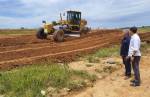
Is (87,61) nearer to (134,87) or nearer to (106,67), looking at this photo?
(106,67)

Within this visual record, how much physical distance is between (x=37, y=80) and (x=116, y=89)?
262cm

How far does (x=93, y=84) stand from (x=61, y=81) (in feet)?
4.13

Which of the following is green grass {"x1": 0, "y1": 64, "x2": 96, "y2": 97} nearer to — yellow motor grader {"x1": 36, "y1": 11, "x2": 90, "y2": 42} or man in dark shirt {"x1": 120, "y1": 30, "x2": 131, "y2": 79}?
man in dark shirt {"x1": 120, "y1": 30, "x2": 131, "y2": 79}

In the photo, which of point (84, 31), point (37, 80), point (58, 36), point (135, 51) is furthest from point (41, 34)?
point (135, 51)

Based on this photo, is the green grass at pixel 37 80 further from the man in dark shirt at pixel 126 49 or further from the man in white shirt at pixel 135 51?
the man in white shirt at pixel 135 51

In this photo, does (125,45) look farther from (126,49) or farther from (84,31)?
(84,31)

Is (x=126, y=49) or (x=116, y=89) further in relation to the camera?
(x=126, y=49)

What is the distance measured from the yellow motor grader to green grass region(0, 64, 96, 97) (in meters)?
16.6

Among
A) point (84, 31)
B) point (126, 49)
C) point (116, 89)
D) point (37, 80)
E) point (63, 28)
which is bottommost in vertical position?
point (84, 31)

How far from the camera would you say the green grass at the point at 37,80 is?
1247 centimetres

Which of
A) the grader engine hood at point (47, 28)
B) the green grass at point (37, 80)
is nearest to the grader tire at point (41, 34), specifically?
the grader engine hood at point (47, 28)

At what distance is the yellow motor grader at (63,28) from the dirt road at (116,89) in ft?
54.8

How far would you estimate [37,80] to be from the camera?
519 inches

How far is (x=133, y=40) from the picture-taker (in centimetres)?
1319
